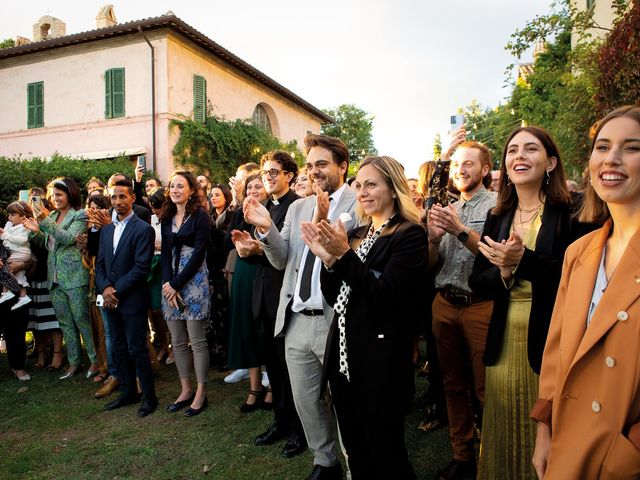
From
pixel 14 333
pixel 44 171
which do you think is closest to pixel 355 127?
pixel 44 171

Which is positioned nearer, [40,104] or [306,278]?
[306,278]

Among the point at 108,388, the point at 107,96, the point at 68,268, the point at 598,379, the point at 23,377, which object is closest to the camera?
the point at 598,379

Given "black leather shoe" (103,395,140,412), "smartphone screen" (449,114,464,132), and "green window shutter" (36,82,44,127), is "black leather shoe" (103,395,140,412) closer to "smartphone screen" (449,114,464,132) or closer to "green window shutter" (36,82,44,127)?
"smartphone screen" (449,114,464,132)

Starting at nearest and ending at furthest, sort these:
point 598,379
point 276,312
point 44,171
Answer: point 598,379
point 276,312
point 44,171

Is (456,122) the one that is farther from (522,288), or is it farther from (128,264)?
(128,264)

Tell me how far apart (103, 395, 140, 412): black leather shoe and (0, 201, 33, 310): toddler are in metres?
2.13

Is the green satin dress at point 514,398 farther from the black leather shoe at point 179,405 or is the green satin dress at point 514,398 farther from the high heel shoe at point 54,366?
the high heel shoe at point 54,366

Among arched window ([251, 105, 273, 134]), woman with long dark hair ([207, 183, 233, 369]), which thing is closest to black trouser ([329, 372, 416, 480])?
woman with long dark hair ([207, 183, 233, 369])

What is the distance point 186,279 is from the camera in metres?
4.57

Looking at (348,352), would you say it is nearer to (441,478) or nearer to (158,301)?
(441,478)

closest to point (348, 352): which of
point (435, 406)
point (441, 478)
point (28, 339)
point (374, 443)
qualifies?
point (374, 443)

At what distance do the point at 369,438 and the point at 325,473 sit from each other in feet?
2.97

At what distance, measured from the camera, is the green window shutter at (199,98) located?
1784cm

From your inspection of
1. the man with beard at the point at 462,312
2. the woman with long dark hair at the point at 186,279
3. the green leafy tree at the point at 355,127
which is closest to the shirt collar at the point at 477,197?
the man with beard at the point at 462,312
